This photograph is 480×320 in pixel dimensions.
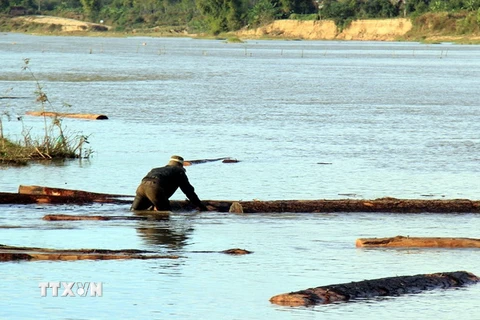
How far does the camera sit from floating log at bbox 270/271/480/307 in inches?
486

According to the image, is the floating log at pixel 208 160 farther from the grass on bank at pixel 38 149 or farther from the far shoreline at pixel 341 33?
the far shoreline at pixel 341 33

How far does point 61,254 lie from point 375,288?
390cm

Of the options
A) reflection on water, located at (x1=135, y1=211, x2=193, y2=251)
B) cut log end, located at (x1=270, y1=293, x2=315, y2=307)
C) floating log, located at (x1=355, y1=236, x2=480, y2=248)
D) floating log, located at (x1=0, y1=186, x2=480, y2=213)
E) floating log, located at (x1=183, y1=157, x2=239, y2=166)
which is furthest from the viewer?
floating log, located at (x1=183, y1=157, x2=239, y2=166)

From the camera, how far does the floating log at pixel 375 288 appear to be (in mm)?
12336

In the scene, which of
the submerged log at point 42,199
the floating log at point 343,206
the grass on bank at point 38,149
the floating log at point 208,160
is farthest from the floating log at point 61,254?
the floating log at point 208,160

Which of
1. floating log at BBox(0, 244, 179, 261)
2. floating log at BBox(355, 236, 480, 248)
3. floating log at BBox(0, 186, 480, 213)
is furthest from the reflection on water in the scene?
floating log at BBox(355, 236, 480, 248)

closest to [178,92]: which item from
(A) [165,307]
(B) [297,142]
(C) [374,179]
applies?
(B) [297,142]

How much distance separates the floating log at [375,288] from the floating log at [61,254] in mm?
2567

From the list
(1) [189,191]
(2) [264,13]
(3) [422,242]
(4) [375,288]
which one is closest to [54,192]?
(1) [189,191]

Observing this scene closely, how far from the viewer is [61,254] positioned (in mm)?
14133

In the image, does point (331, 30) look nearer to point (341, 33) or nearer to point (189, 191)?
point (341, 33)

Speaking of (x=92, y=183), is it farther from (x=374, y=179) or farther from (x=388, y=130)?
(x=388, y=130)

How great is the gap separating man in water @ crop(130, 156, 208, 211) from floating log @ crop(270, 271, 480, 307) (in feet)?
17.0

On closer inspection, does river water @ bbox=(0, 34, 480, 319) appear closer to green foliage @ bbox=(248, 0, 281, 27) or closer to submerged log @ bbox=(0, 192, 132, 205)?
submerged log @ bbox=(0, 192, 132, 205)
